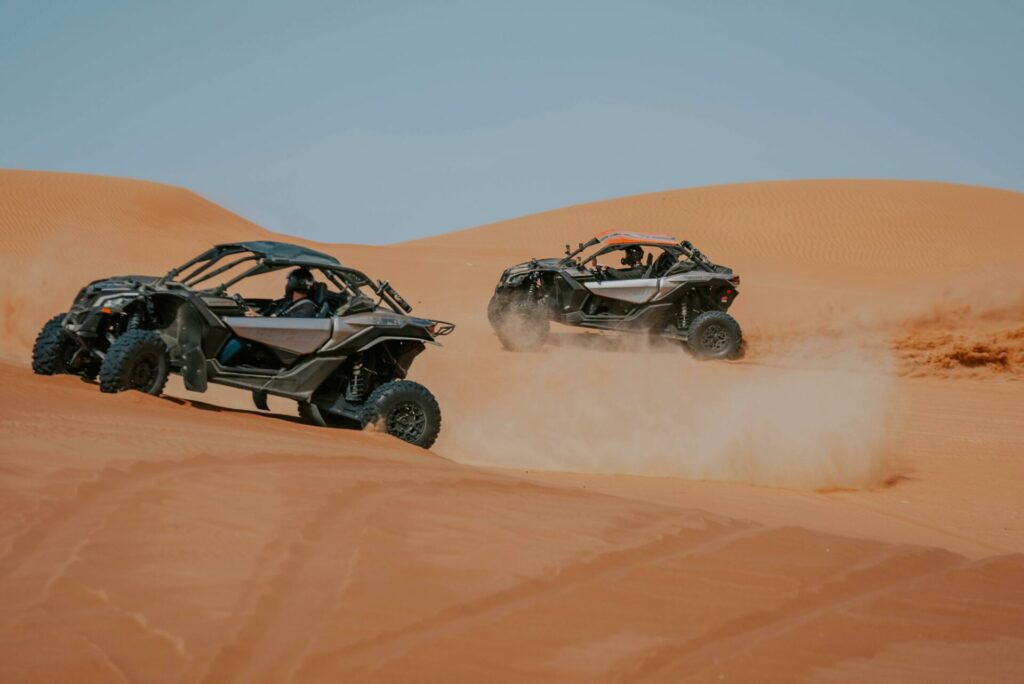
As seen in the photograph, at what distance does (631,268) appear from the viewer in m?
17.3

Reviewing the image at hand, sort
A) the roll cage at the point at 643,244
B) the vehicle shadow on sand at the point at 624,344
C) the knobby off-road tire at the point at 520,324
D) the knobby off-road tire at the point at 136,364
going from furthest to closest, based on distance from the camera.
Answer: the vehicle shadow on sand at the point at 624,344, the knobby off-road tire at the point at 520,324, the roll cage at the point at 643,244, the knobby off-road tire at the point at 136,364

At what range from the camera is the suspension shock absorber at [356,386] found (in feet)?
32.5

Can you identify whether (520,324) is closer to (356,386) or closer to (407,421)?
(356,386)

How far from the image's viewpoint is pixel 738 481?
988 centimetres

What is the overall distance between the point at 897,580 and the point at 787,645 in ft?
4.16

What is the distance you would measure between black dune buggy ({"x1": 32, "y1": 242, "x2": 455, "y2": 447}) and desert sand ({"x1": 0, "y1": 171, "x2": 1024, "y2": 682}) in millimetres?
400

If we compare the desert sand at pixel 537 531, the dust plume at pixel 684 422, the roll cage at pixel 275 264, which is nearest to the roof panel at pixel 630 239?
the desert sand at pixel 537 531

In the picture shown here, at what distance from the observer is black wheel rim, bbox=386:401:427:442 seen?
31.4 ft

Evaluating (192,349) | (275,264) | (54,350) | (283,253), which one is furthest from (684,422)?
(54,350)

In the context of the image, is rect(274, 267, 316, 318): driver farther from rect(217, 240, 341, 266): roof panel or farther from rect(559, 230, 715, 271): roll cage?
rect(559, 230, 715, 271): roll cage

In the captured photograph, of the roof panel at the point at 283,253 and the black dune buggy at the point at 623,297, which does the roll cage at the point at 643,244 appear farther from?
the roof panel at the point at 283,253

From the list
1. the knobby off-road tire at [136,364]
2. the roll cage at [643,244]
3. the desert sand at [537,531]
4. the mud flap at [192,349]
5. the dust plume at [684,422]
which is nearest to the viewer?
the desert sand at [537,531]

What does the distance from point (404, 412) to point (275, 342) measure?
1.16 m

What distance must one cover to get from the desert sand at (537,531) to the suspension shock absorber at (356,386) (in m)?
0.64
